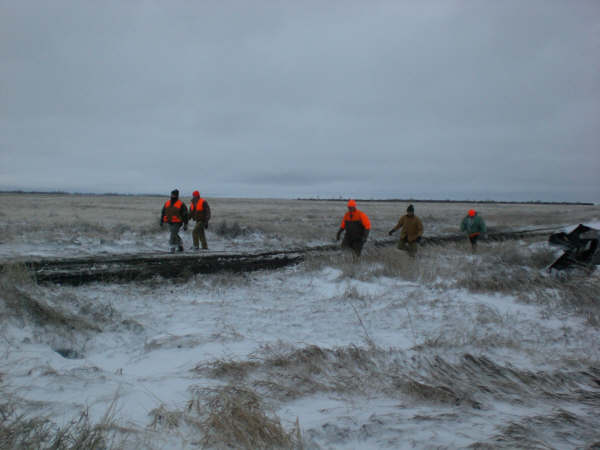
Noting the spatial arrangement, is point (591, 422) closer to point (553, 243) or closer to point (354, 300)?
point (354, 300)

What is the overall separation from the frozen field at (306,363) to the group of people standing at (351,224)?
6.83 feet

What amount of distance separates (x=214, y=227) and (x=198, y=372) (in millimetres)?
14835

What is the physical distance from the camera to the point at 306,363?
3.56 meters

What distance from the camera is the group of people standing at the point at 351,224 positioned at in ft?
30.1

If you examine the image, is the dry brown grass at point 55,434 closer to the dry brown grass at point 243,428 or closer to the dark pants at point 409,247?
the dry brown grass at point 243,428

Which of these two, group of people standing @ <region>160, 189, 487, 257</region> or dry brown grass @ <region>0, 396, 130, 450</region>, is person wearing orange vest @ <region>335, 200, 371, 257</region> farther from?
dry brown grass @ <region>0, 396, 130, 450</region>

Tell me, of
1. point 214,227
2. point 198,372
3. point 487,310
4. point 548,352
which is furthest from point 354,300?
point 214,227

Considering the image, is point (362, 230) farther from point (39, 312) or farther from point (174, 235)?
point (39, 312)

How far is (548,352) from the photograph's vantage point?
13.0 ft

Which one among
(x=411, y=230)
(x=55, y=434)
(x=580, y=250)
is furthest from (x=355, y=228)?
(x=55, y=434)

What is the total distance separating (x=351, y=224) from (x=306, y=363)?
599cm

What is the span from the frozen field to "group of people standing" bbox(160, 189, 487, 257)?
6.83 feet

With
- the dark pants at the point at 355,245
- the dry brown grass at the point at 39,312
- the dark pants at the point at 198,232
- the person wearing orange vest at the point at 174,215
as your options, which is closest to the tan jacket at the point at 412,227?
the dark pants at the point at 355,245

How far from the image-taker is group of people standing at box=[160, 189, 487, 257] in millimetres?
9164
